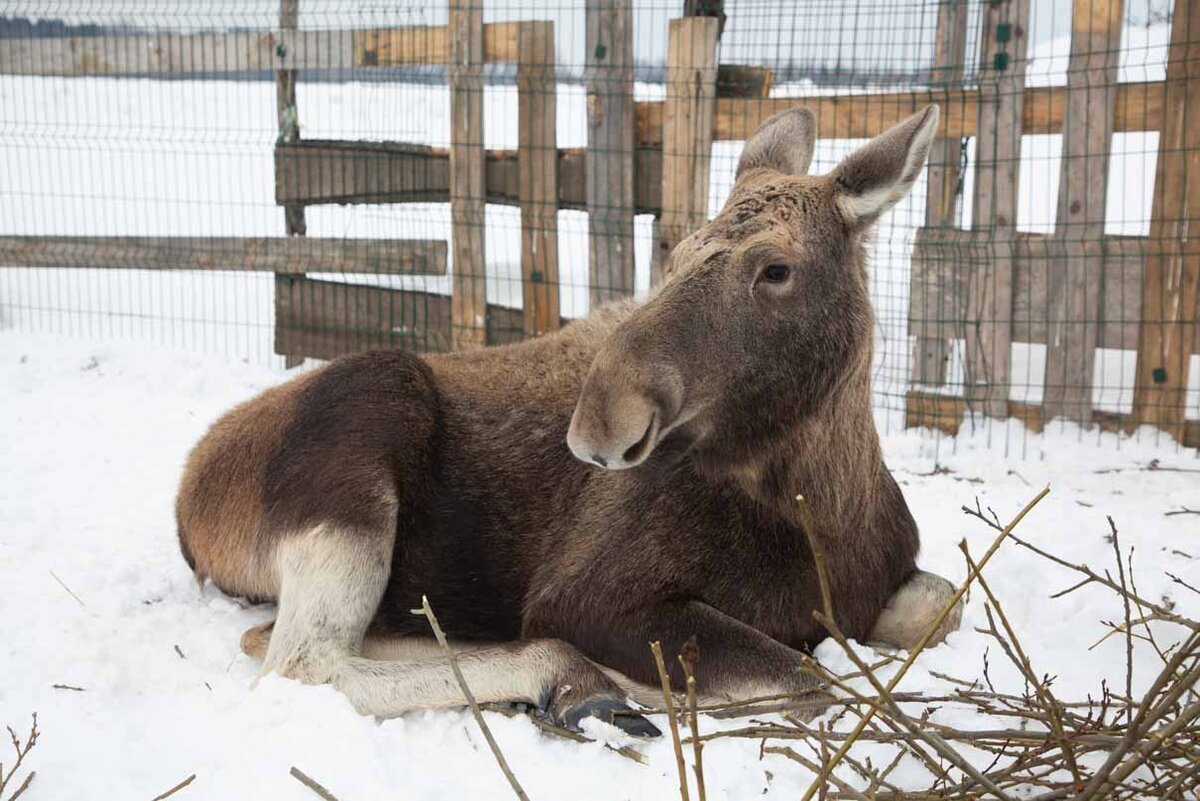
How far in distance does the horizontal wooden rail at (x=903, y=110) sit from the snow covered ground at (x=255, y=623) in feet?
7.24

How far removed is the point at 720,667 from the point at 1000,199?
18.0ft

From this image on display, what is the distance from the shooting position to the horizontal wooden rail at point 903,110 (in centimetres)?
762

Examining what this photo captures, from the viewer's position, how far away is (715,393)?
358 cm

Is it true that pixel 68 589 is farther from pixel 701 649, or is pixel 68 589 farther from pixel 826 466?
pixel 826 466

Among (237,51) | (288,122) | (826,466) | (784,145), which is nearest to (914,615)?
(826,466)

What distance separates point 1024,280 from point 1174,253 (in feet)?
3.14

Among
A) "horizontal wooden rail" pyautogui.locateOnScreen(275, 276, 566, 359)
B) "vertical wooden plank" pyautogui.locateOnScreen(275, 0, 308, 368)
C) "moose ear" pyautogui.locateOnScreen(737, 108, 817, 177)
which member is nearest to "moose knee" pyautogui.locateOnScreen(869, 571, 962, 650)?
"moose ear" pyautogui.locateOnScreen(737, 108, 817, 177)

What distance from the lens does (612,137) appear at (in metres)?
8.80

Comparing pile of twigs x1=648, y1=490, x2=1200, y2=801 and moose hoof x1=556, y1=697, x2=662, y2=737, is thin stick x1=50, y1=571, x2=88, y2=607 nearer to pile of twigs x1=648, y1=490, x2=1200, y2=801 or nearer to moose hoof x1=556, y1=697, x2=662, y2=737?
moose hoof x1=556, y1=697, x2=662, y2=737

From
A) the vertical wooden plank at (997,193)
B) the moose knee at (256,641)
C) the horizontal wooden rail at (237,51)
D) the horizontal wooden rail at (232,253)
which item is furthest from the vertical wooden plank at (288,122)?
the moose knee at (256,641)

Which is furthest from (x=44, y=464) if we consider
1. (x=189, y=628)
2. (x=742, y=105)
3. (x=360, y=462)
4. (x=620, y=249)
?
(x=742, y=105)

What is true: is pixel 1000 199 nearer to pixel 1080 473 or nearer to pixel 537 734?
pixel 1080 473

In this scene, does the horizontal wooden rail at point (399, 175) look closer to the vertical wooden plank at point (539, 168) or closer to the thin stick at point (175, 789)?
the vertical wooden plank at point (539, 168)

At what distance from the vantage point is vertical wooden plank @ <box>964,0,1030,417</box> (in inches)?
309
